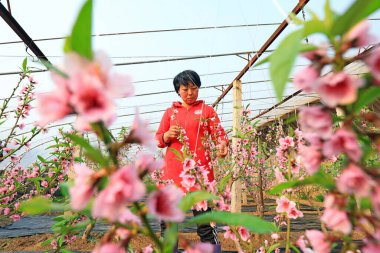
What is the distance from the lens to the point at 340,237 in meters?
0.50

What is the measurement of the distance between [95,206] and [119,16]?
20.3ft

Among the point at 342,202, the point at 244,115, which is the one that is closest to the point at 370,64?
the point at 342,202

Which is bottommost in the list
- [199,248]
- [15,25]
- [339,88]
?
[199,248]

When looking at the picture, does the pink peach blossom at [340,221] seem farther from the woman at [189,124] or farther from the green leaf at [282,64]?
the woman at [189,124]

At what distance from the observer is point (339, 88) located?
0.41 metres

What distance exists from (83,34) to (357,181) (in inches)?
16.1

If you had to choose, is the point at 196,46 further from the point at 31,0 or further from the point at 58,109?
the point at 58,109

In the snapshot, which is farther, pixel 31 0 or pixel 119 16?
pixel 119 16

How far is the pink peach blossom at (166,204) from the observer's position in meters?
0.42

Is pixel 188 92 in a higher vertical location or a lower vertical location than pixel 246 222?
higher

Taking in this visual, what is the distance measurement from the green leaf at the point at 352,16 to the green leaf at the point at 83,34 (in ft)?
1.08

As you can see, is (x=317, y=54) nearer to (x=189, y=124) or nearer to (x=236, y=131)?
(x=189, y=124)

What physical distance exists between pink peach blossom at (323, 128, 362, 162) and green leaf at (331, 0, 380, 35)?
144 millimetres

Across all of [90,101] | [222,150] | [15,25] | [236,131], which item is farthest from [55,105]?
[236,131]
